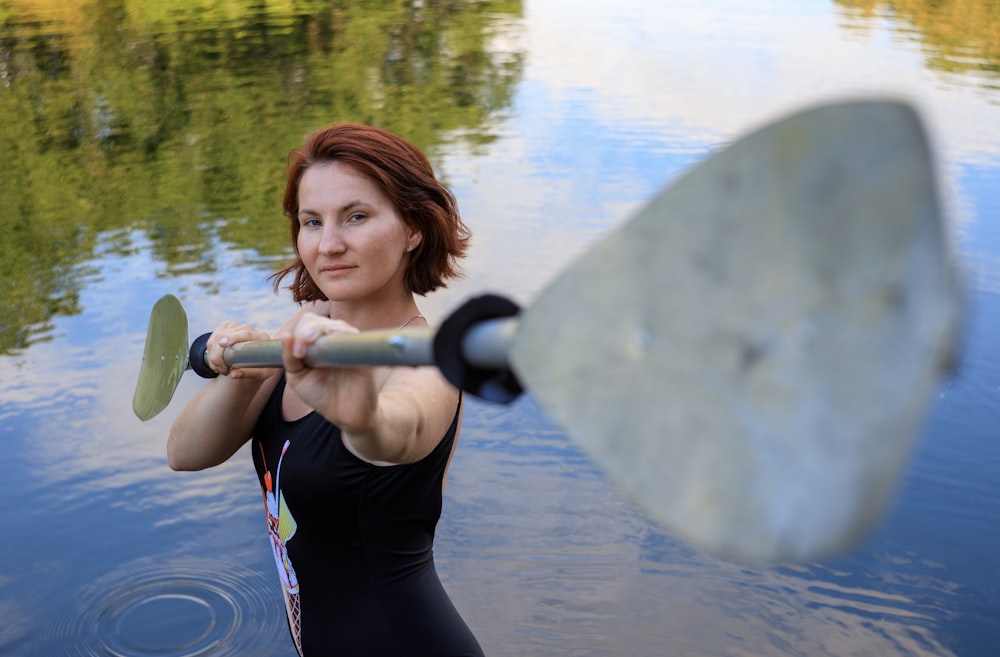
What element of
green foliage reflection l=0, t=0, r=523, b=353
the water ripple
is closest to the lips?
the water ripple

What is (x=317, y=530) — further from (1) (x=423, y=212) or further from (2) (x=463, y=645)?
(1) (x=423, y=212)

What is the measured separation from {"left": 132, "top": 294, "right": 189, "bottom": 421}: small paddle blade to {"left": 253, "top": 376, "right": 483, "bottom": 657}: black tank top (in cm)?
36

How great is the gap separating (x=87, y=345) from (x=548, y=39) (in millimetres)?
11809

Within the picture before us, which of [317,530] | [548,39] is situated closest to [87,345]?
[317,530]

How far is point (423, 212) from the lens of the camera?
7.38ft

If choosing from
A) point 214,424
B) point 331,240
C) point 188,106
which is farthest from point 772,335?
point 188,106

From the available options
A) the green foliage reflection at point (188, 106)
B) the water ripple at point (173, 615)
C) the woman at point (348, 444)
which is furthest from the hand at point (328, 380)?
the green foliage reflection at point (188, 106)

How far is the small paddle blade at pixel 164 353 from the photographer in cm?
251

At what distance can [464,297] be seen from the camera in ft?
12.1

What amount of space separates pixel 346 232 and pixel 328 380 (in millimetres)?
682

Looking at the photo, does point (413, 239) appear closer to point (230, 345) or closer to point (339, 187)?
point (339, 187)

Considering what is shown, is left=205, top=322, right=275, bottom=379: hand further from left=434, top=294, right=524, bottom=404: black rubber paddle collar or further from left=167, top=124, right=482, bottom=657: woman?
left=434, top=294, right=524, bottom=404: black rubber paddle collar

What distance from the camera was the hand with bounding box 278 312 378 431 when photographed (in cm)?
146

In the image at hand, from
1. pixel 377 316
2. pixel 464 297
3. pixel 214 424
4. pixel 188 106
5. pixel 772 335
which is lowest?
pixel 188 106
